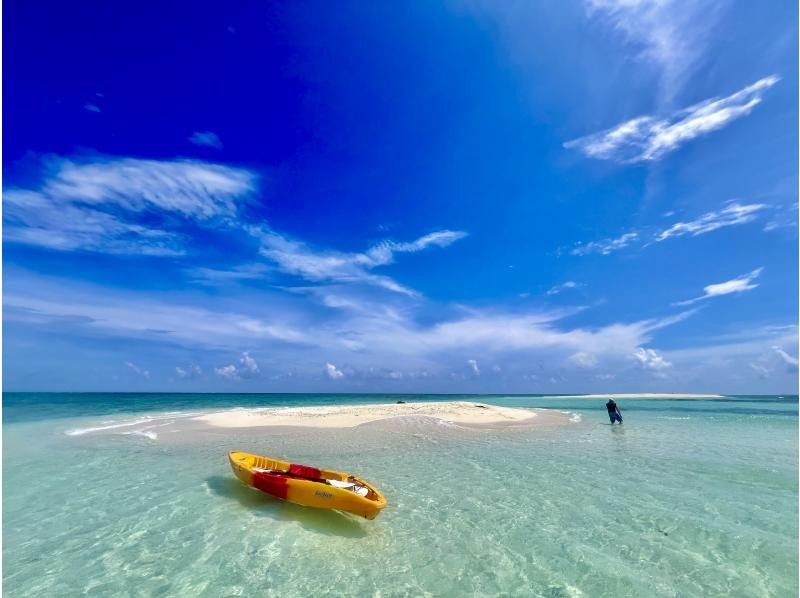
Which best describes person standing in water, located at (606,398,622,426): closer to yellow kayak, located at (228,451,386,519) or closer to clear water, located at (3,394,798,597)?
clear water, located at (3,394,798,597)

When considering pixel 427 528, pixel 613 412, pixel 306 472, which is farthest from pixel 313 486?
pixel 613 412

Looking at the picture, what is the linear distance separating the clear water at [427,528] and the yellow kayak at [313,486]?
520 mm

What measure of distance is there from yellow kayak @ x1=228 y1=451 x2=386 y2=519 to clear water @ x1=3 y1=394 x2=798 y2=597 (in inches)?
20.5

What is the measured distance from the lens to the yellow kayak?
10359 millimetres

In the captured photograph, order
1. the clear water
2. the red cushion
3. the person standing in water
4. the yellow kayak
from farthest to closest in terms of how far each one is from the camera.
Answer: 1. the person standing in water
2. the red cushion
3. the yellow kayak
4. the clear water

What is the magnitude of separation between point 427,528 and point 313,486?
3.50 meters

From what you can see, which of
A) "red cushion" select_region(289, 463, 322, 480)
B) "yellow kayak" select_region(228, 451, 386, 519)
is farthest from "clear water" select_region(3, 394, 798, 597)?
"red cushion" select_region(289, 463, 322, 480)

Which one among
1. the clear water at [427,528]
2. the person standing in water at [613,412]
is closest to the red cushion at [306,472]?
the clear water at [427,528]

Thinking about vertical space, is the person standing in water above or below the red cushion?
above

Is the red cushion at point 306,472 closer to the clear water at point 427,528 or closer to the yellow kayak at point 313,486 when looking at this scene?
the yellow kayak at point 313,486

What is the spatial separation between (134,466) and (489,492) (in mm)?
16064

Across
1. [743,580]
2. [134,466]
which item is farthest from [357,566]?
[134,466]

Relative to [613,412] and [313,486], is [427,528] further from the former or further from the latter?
[613,412]

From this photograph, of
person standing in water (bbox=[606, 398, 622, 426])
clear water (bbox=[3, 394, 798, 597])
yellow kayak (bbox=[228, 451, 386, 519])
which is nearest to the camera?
clear water (bbox=[3, 394, 798, 597])
